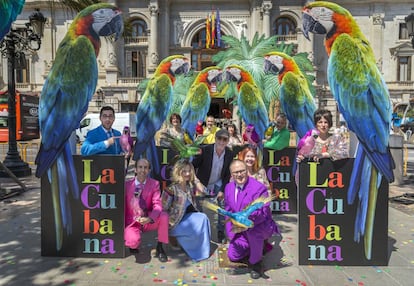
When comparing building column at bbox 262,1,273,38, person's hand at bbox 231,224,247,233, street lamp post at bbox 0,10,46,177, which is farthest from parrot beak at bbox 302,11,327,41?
building column at bbox 262,1,273,38

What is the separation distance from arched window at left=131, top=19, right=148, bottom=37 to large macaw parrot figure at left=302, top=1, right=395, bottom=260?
30.0 m

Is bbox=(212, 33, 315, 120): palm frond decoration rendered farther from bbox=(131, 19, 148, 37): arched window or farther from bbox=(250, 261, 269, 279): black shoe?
bbox=(131, 19, 148, 37): arched window

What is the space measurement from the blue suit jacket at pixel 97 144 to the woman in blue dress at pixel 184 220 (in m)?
0.87

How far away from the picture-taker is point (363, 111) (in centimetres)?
361

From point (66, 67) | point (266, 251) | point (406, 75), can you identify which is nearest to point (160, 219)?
point (266, 251)

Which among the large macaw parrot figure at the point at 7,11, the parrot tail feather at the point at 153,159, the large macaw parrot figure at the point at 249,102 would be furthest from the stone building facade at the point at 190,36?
the large macaw parrot figure at the point at 7,11

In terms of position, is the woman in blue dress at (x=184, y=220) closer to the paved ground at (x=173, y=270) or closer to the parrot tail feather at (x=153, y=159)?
the paved ground at (x=173, y=270)

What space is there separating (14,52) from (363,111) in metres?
9.14

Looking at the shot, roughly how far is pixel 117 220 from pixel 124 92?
1077 inches

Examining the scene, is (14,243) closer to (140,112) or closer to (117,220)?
(117,220)

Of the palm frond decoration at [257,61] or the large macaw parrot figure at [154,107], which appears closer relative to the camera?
the large macaw parrot figure at [154,107]

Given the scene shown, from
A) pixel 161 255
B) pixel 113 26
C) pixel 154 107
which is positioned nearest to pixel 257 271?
pixel 161 255

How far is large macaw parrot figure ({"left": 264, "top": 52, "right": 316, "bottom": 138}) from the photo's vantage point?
6297 millimetres

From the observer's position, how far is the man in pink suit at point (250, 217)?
133 inches
